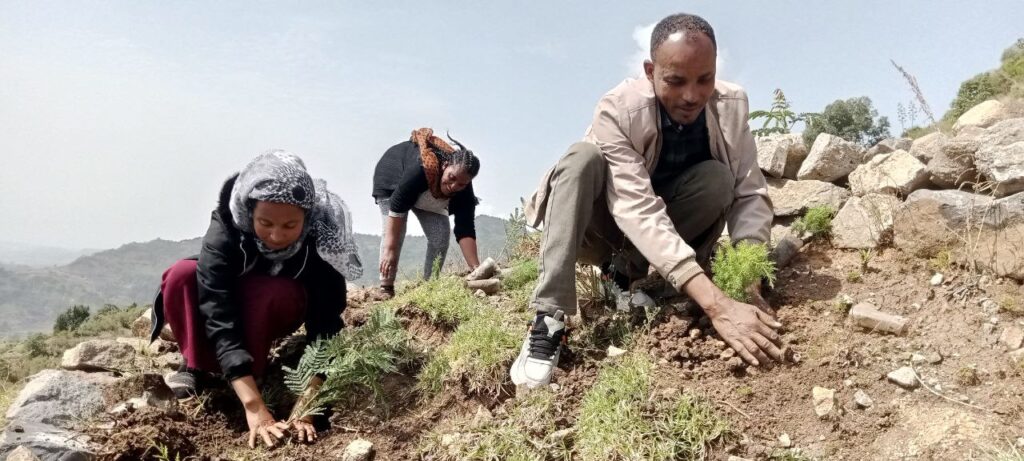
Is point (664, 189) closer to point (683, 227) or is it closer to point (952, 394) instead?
point (683, 227)

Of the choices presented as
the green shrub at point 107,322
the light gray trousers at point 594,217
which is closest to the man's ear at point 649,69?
the light gray trousers at point 594,217

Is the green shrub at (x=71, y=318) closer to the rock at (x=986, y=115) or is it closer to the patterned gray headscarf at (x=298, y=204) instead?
the patterned gray headscarf at (x=298, y=204)

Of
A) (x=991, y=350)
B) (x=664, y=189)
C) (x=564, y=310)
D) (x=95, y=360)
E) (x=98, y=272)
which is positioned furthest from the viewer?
(x=98, y=272)

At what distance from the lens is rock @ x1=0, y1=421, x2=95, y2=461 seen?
98.3 inches

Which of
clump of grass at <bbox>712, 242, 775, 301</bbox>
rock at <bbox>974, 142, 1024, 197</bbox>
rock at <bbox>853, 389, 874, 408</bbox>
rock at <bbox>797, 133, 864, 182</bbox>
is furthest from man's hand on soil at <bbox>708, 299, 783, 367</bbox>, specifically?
rock at <bbox>797, 133, 864, 182</bbox>

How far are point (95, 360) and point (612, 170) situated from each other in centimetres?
284

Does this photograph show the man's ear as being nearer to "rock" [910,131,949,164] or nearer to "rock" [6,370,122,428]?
"rock" [910,131,949,164]

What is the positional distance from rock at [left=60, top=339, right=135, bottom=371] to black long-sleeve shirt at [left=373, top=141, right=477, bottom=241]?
6.75 ft

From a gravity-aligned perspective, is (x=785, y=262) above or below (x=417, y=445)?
above

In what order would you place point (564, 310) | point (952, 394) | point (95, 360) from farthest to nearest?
point (95, 360), point (564, 310), point (952, 394)

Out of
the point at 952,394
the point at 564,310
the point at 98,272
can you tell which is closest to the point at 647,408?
the point at 564,310

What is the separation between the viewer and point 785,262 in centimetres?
336

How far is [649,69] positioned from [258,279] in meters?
2.05

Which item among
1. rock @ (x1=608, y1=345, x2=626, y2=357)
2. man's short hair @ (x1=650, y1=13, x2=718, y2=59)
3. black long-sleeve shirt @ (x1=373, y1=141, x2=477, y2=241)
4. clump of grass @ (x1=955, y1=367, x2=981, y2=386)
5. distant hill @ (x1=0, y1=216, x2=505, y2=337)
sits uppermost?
man's short hair @ (x1=650, y1=13, x2=718, y2=59)
